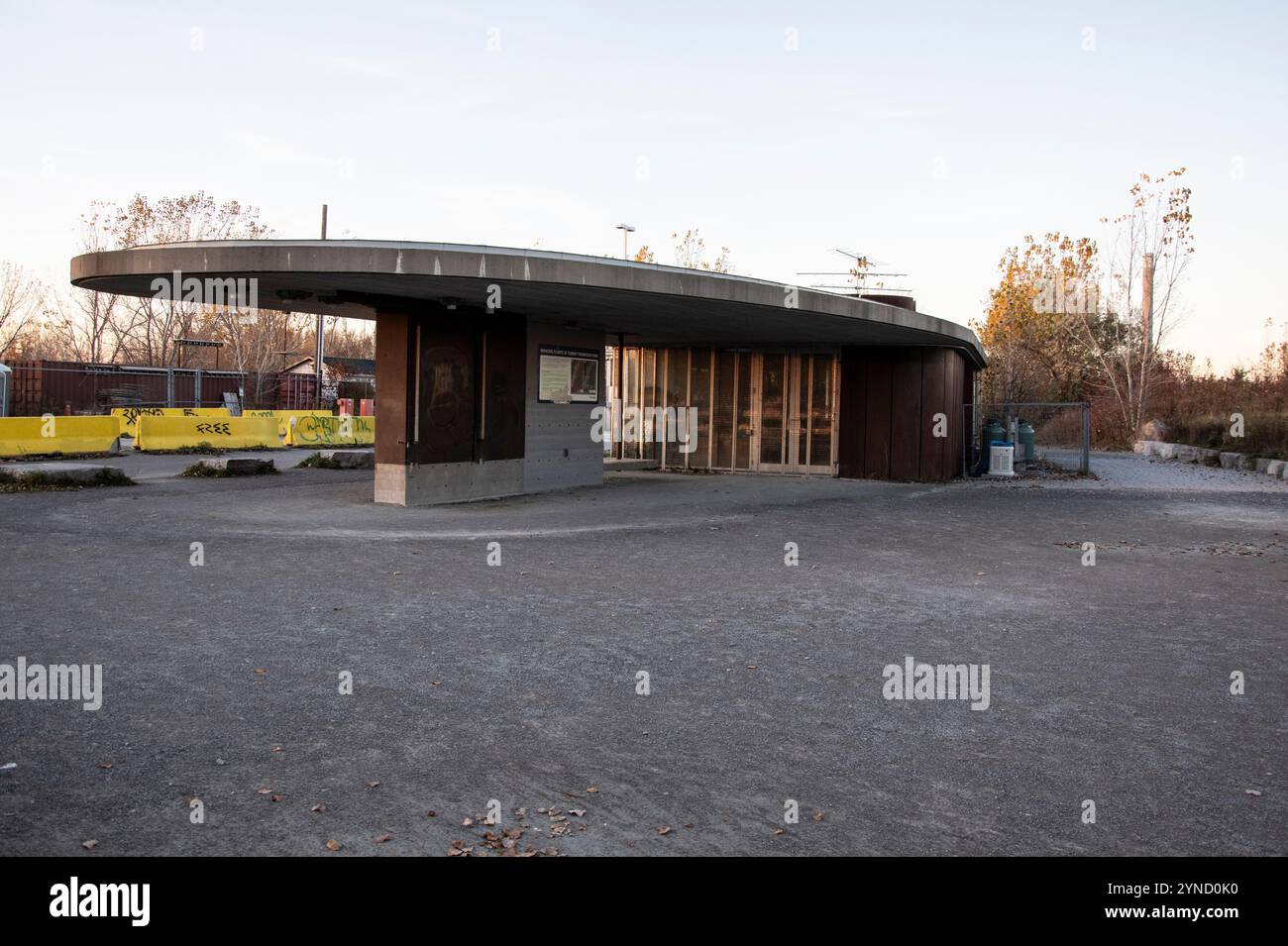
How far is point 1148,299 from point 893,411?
27622 mm

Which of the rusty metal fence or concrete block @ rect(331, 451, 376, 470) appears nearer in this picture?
concrete block @ rect(331, 451, 376, 470)

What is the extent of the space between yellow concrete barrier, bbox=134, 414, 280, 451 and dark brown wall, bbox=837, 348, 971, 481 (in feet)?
55.6

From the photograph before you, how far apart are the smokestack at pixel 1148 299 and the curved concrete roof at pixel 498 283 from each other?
28277 millimetres

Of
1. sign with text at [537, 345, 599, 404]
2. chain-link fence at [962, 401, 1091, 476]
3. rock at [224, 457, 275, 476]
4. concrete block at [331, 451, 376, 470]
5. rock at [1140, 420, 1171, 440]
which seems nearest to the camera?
sign with text at [537, 345, 599, 404]

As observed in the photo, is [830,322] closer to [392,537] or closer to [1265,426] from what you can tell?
[392,537]

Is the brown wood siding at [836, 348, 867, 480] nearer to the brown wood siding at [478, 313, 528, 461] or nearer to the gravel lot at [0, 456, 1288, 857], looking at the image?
the brown wood siding at [478, 313, 528, 461]

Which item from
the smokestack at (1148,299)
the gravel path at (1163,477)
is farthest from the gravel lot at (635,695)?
the smokestack at (1148,299)

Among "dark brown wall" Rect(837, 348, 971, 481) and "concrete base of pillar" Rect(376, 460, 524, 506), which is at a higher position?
"dark brown wall" Rect(837, 348, 971, 481)

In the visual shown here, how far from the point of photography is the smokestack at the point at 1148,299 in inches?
→ 1710

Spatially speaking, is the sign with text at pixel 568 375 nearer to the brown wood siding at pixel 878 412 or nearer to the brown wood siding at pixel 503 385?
the brown wood siding at pixel 503 385

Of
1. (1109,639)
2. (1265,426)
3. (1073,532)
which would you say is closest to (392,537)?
(1109,639)

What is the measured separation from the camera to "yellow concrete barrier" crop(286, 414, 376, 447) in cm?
3170

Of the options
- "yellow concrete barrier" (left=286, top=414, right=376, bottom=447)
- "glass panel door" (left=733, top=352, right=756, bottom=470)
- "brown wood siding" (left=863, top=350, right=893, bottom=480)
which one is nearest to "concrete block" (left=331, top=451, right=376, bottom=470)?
"glass panel door" (left=733, top=352, right=756, bottom=470)

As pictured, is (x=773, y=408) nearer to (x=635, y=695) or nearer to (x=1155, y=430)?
(x=635, y=695)
